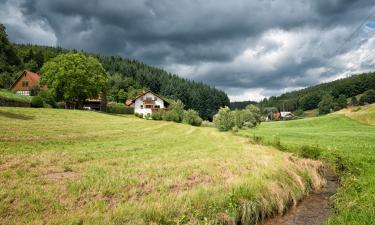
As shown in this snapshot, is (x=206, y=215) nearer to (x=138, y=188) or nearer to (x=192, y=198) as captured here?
(x=192, y=198)

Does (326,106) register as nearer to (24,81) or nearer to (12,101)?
(24,81)

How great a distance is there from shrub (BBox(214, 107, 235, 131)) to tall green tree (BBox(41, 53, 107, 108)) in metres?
30.7

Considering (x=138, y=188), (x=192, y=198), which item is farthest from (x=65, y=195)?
(x=192, y=198)

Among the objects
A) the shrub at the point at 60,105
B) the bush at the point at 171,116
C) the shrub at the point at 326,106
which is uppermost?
the shrub at the point at 326,106

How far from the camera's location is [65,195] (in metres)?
11.2

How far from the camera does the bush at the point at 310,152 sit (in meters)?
27.0

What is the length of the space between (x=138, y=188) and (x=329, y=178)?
14156mm

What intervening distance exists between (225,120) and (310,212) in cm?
4888

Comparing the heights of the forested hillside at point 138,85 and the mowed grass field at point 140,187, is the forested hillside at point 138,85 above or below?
above

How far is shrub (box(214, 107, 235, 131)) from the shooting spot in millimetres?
62625

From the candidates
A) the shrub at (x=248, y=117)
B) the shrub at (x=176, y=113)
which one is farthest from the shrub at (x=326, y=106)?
the shrub at (x=176, y=113)

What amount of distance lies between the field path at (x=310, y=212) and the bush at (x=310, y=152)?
370 inches

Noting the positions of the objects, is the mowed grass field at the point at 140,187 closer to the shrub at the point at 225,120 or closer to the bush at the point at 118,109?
the shrub at the point at 225,120

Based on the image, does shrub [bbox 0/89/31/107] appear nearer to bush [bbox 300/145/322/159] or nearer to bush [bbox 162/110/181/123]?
bush [bbox 162/110/181/123]
